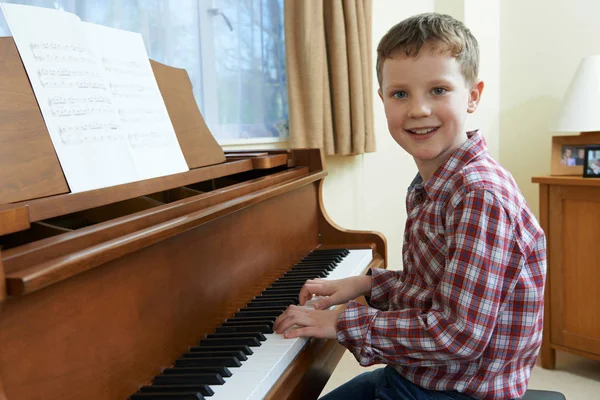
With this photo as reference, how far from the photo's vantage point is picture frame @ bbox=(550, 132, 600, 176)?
9.55 feet

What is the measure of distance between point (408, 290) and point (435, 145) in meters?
0.31

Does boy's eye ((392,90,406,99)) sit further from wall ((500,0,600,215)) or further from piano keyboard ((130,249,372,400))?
wall ((500,0,600,215))

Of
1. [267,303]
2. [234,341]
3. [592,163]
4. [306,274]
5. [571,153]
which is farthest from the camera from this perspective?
[571,153]

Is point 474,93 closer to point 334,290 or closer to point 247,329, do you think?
point 334,290

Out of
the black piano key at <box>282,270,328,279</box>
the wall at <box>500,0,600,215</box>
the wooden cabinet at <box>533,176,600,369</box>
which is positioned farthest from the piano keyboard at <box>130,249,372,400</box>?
the wall at <box>500,0,600,215</box>

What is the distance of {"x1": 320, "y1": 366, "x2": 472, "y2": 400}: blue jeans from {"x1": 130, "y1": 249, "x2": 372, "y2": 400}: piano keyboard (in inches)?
8.1

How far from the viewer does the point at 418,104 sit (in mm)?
1270

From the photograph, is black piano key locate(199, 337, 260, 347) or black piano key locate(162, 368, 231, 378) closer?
black piano key locate(162, 368, 231, 378)

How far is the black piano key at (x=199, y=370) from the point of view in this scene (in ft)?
3.46

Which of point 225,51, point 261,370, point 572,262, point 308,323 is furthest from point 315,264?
point 572,262

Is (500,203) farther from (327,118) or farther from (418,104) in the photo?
(327,118)

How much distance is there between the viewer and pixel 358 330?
124 cm

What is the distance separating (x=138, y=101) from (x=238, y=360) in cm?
68

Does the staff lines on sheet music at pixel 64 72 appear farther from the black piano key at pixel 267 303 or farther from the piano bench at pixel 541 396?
the piano bench at pixel 541 396
